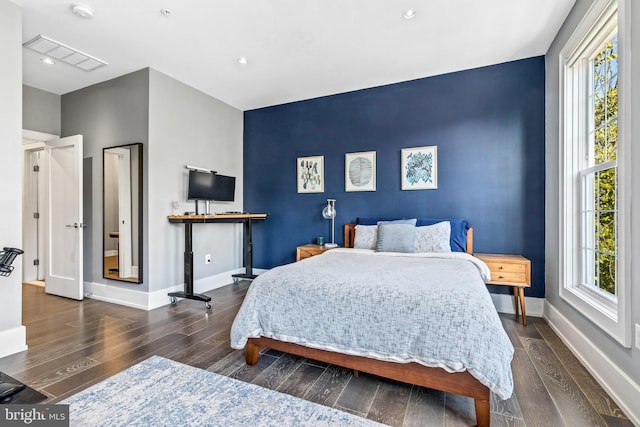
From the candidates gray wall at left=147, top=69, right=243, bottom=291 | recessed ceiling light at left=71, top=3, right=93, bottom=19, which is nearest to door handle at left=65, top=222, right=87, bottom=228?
gray wall at left=147, top=69, right=243, bottom=291

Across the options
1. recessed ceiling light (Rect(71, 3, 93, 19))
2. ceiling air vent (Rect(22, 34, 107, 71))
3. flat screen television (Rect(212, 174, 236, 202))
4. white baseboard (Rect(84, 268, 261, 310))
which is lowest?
white baseboard (Rect(84, 268, 261, 310))

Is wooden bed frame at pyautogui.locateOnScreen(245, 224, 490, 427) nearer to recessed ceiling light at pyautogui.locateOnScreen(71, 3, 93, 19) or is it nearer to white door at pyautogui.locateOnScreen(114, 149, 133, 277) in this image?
white door at pyautogui.locateOnScreen(114, 149, 133, 277)

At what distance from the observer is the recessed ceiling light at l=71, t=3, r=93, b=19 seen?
7.88ft

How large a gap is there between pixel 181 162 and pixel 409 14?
3.06 metres

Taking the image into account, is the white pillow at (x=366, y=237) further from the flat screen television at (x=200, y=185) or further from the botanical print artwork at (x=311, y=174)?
the flat screen television at (x=200, y=185)

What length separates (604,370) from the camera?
1833 mm

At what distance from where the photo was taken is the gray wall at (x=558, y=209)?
157 cm

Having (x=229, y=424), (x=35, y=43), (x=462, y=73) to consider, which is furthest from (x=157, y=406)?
(x=462, y=73)

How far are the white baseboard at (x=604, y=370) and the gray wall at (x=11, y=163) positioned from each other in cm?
411

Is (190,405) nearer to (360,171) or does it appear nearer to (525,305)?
(360,171)

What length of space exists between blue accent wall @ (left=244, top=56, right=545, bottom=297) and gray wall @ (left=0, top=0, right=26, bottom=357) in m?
2.82

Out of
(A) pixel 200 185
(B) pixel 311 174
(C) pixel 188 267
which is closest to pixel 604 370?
(B) pixel 311 174

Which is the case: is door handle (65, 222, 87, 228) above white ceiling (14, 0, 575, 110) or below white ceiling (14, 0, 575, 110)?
below

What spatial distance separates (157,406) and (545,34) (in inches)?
170
